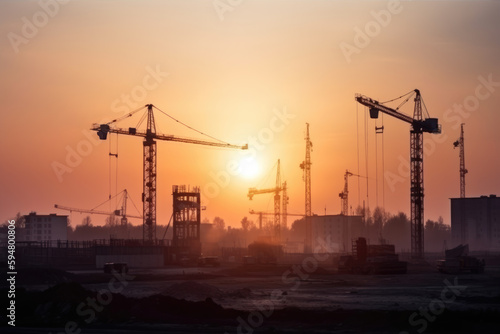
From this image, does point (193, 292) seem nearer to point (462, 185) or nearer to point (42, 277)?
point (42, 277)

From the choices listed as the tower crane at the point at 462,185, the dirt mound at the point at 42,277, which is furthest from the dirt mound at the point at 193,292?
the tower crane at the point at 462,185

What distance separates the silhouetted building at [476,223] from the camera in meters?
180

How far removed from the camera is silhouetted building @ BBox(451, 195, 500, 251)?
180125 mm

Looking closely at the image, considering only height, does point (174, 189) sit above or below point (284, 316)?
above

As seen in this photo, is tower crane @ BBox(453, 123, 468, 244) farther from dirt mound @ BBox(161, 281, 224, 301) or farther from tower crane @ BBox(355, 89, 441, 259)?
dirt mound @ BBox(161, 281, 224, 301)

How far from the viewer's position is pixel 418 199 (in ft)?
419

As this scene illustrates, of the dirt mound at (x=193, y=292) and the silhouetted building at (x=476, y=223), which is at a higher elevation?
the silhouetted building at (x=476, y=223)

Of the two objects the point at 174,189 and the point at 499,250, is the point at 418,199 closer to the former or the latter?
the point at 174,189

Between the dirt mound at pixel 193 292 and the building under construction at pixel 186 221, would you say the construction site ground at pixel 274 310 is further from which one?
the building under construction at pixel 186 221

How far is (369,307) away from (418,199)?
87.2 meters

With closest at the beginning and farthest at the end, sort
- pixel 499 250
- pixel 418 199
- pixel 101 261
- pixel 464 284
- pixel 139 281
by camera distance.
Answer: pixel 464 284, pixel 139 281, pixel 101 261, pixel 418 199, pixel 499 250

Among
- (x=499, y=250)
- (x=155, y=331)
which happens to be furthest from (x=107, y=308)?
(x=499, y=250)

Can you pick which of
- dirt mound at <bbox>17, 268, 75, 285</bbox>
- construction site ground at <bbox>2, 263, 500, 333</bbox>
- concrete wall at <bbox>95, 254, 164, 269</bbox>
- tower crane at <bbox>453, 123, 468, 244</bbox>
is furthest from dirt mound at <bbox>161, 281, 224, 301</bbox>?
tower crane at <bbox>453, 123, 468, 244</bbox>

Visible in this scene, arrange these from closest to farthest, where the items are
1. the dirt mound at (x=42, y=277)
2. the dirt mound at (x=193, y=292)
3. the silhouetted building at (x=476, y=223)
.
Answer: the dirt mound at (x=193, y=292) < the dirt mound at (x=42, y=277) < the silhouetted building at (x=476, y=223)
